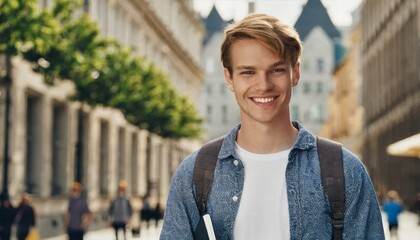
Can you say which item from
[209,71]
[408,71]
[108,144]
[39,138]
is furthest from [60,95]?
[209,71]

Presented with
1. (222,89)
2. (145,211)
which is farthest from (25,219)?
(222,89)

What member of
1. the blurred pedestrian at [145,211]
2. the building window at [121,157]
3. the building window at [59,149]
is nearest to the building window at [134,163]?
the building window at [121,157]

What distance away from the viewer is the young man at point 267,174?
369cm

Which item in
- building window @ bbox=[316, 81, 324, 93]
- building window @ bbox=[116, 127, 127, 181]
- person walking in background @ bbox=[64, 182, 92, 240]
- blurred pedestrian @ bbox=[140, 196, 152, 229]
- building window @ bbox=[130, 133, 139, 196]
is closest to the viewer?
person walking in background @ bbox=[64, 182, 92, 240]

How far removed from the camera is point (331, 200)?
3676 millimetres

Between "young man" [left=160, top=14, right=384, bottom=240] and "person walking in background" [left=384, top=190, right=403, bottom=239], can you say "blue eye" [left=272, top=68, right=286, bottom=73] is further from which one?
"person walking in background" [left=384, top=190, right=403, bottom=239]

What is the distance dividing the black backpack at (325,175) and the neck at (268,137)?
106mm

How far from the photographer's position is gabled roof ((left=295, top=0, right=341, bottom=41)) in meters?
156

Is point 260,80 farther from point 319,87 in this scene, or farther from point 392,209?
point 319,87

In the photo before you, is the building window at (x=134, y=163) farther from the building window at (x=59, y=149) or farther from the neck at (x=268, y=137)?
the neck at (x=268, y=137)

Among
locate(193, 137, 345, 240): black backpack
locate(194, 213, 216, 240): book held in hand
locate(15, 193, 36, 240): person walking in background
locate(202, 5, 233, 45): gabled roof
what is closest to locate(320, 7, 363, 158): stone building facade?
locate(202, 5, 233, 45): gabled roof

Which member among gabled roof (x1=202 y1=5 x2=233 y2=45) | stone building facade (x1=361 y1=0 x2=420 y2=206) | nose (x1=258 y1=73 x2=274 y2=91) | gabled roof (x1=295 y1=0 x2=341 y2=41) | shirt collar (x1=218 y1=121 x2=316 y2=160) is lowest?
shirt collar (x1=218 y1=121 x2=316 y2=160)

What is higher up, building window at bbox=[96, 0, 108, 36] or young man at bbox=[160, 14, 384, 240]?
building window at bbox=[96, 0, 108, 36]

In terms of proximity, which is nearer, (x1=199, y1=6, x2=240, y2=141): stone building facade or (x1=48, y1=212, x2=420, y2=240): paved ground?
(x1=48, y1=212, x2=420, y2=240): paved ground
